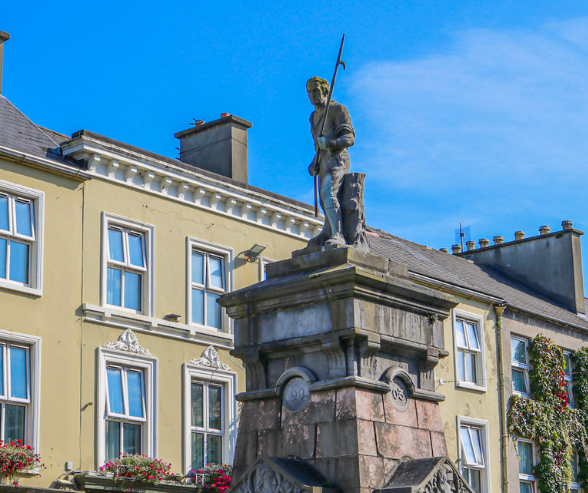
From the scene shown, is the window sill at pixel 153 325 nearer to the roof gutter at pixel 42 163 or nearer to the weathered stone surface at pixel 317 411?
the roof gutter at pixel 42 163

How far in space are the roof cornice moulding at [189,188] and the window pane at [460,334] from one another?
5326 mm

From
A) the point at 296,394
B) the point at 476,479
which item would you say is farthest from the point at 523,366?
the point at 296,394

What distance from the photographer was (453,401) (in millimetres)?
26922

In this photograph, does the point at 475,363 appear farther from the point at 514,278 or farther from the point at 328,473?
the point at 328,473

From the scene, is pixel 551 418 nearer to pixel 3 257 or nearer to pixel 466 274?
pixel 466 274

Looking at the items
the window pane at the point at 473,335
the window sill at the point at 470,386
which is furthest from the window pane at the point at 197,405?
the window pane at the point at 473,335

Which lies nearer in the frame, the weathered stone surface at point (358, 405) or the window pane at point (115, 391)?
the weathered stone surface at point (358, 405)

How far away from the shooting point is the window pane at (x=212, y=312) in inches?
871

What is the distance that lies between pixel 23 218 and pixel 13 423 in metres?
3.67

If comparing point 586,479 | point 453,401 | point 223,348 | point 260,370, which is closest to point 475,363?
point 453,401

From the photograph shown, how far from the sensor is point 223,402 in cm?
2186

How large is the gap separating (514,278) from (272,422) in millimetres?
24982

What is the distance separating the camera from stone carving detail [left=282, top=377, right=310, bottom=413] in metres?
10.1

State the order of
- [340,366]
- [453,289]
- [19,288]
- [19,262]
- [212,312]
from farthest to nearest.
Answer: [453,289], [212,312], [19,262], [19,288], [340,366]
